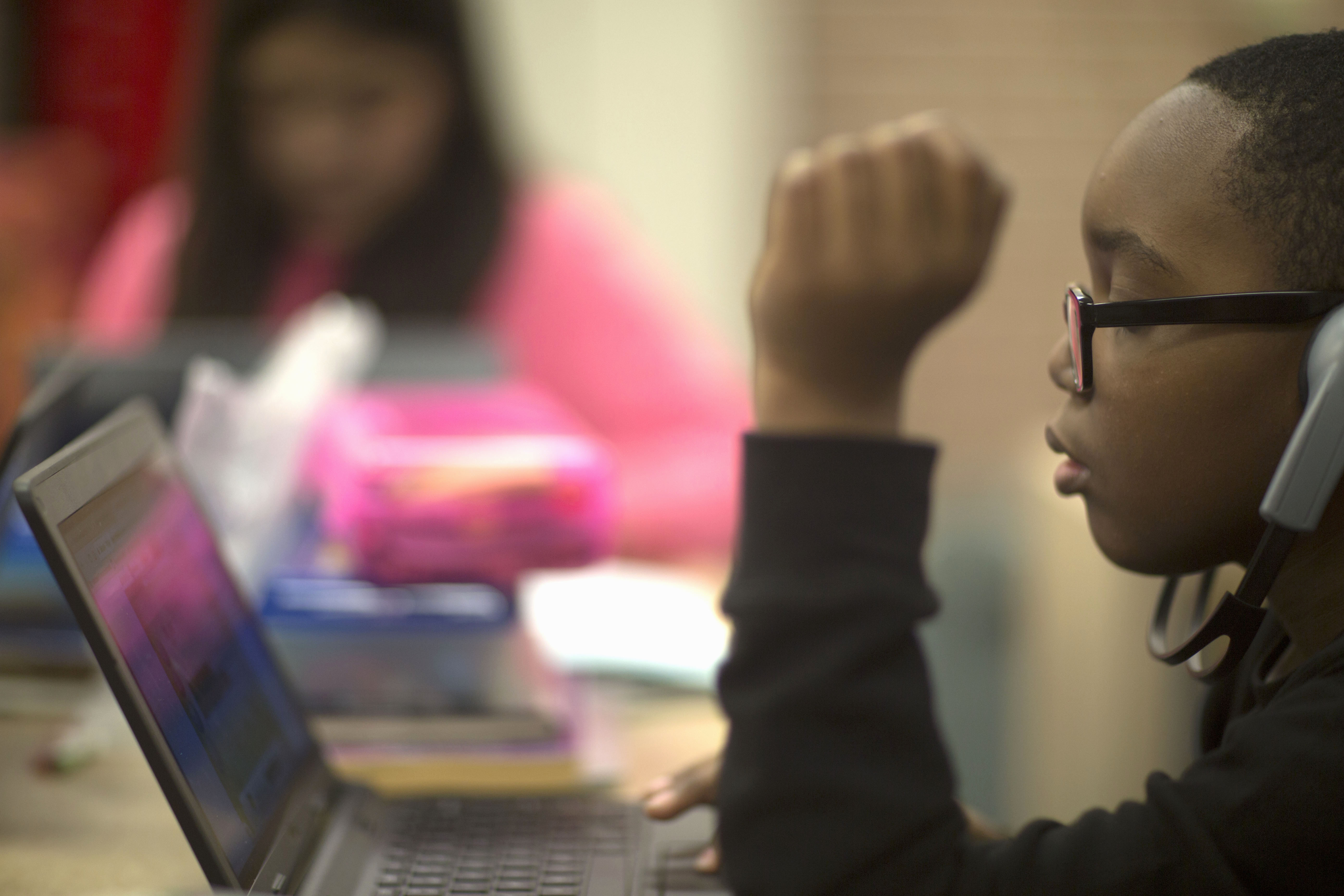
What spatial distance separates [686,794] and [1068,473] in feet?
0.76

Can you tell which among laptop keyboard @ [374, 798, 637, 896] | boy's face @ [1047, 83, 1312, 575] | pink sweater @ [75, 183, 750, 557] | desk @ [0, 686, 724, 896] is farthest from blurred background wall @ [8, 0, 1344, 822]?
boy's face @ [1047, 83, 1312, 575]

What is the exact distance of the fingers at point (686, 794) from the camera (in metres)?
0.56

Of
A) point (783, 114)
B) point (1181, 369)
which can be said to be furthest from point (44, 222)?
point (1181, 369)

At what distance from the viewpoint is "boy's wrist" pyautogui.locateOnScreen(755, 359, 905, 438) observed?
0.51 m

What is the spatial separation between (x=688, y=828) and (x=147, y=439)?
0.33 m

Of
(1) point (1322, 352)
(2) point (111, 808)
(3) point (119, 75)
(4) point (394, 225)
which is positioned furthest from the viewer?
(3) point (119, 75)

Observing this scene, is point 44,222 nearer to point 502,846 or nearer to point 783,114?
point 783,114

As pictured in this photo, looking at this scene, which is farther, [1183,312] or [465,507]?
[465,507]

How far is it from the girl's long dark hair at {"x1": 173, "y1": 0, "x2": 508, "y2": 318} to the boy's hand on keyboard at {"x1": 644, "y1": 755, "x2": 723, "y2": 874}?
96 centimetres

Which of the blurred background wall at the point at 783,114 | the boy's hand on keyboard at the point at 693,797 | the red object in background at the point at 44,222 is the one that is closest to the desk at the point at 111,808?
the boy's hand on keyboard at the point at 693,797

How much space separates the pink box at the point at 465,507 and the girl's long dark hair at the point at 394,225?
0.69 m

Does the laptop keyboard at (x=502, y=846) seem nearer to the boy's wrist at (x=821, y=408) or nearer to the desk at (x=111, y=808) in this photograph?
the desk at (x=111, y=808)

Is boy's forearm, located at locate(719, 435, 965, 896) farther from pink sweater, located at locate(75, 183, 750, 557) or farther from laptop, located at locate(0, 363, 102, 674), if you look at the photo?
pink sweater, located at locate(75, 183, 750, 557)

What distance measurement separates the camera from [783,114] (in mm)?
2178
